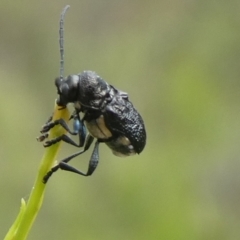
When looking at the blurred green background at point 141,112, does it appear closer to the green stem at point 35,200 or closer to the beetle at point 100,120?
the beetle at point 100,120

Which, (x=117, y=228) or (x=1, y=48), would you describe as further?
(x=1, y=48)

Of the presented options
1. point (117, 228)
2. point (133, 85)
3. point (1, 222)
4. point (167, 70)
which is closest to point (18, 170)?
point (1, 222)

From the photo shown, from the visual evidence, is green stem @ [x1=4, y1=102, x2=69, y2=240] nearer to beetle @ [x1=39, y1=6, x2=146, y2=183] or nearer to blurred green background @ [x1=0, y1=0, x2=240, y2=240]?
beetle @ [x1=39, y1=6, x2=146, y2=183]

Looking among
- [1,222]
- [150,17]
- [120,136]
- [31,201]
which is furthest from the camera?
[150,17]

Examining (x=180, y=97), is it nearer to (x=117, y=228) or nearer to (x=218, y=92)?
(x=218, y=92)

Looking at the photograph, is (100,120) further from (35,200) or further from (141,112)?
(141,112)

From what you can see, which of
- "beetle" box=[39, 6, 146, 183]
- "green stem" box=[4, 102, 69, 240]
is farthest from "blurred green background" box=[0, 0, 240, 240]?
"green stem" box=[4, 102, 69, 240]

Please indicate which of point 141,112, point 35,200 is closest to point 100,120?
point 35,200
